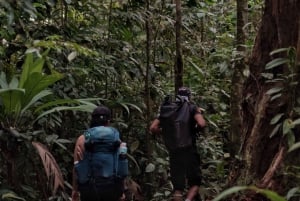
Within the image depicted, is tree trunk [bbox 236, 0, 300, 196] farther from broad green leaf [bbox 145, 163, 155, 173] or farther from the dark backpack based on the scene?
broad green leaf [bbox 145, 163, 155, 173]

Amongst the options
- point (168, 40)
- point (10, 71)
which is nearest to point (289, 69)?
point (10, 71)

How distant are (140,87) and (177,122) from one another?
2.44m

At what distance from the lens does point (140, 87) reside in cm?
796

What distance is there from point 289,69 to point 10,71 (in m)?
3.39

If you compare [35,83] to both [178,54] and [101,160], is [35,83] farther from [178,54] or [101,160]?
[178,54]

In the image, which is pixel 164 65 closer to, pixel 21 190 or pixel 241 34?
pixel 241 34

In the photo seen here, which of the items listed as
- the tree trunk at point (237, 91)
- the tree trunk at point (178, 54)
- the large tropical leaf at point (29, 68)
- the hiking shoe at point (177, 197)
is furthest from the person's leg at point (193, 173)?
the large tropical leaf at point (29, 68)

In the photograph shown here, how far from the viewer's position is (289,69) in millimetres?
4129

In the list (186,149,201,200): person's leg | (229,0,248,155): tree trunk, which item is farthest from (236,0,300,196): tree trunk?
(229,0,248,155): tree trunk

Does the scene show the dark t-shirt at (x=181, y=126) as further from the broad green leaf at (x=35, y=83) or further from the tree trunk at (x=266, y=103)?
the broad green leaf at (x=35, y=83)

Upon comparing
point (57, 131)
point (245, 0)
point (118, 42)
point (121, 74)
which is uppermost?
point (245, 0)

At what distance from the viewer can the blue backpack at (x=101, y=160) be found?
4371 millimetres

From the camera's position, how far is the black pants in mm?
4438

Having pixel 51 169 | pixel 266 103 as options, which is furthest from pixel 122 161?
pixel 266 103
